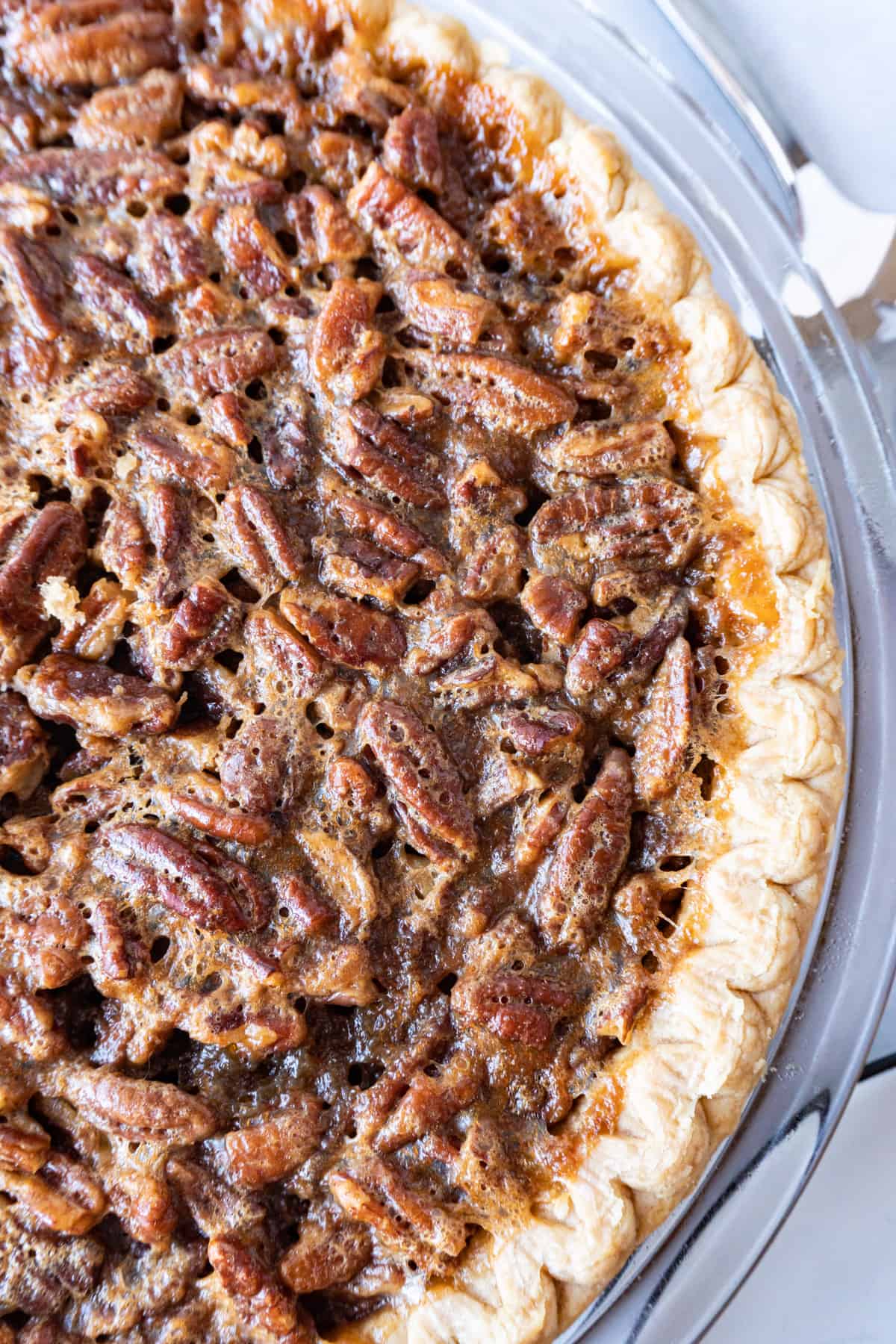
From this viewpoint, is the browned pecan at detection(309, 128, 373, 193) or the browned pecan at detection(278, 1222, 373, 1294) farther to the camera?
the browned pecan at detection(309, 128, 373, 193)

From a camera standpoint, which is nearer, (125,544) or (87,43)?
(125,544)

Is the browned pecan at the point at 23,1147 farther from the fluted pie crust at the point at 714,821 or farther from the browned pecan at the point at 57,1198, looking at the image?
the fluted pie crust at the point at 714,821

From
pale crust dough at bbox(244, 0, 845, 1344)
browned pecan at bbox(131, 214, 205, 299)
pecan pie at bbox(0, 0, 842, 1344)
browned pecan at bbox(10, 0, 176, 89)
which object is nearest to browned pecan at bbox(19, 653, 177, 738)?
pecan pie at bbox(0, 0, 842, 1344)

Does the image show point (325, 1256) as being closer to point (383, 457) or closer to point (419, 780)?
point (419, 780)

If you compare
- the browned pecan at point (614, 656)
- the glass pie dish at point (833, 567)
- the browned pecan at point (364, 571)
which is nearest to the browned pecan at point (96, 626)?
the browned pecan at point (364, 571)

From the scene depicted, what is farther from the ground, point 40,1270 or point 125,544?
point 125,544

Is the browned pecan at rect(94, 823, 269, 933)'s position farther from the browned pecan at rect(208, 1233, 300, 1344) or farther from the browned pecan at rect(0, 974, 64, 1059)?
the browned pecan at rect(208, 1233, 300, 1344)

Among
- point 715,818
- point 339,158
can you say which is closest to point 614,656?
point 715,818
